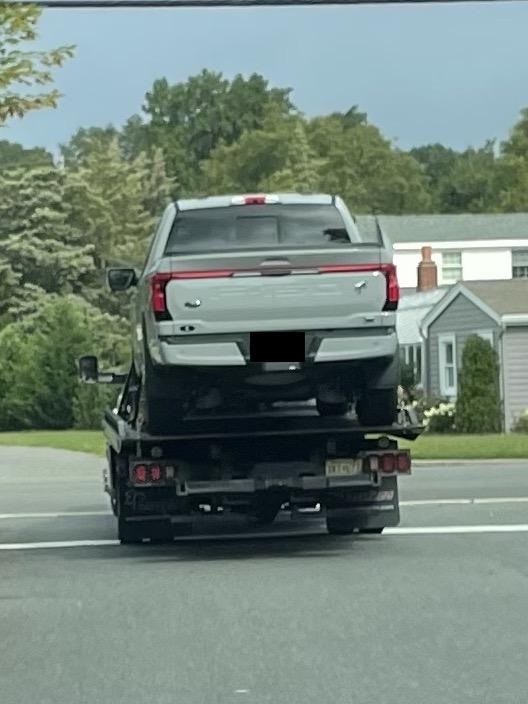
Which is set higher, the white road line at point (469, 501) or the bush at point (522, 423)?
the white road line at point (469, 501)

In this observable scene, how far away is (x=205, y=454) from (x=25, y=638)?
4.31m

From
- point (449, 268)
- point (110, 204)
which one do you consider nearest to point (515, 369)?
point (449, 268)

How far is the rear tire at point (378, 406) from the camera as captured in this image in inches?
581

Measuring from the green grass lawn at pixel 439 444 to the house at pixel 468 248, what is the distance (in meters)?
23.6

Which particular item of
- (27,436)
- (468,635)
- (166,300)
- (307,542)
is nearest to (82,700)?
(468,635)

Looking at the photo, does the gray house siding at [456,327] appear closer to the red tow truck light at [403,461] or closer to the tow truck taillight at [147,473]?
the red tow truck light at [403,461]

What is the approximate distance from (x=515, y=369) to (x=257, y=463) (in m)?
29.6

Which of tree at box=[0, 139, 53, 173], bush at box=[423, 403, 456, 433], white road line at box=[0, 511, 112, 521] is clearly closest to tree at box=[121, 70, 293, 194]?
tree at box=[0, 139, 53, 173]

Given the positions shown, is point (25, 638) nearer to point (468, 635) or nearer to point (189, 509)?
point (468, 635)

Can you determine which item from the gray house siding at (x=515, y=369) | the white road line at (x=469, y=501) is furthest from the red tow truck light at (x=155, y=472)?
the gray house siding at (x=515, y=369)

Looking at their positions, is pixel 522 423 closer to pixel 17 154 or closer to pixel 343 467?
pixel 343 467

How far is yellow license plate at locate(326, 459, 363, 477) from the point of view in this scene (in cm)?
1491

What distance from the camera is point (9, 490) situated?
25.9 m

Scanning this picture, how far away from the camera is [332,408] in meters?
15.3
